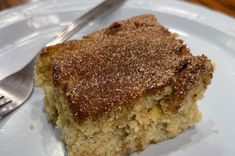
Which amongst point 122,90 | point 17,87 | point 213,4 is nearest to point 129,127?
point 122,90

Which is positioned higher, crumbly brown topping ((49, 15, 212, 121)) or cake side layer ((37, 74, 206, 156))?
crumbly brown topping ((49, 15, 212, 121))

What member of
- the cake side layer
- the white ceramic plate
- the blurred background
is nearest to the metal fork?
the white ceramic plate

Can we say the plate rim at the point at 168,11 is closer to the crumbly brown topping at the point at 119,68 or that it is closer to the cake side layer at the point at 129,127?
the crumbly brown topping at the point at 119,68

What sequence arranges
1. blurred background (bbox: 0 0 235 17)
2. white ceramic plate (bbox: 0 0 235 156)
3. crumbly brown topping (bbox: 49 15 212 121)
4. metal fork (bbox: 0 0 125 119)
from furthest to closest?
1. blurred background (bbox: 0 0 235 17)
2. metal fork (bbox: 0 0 125 119)
3. white ceramic plate (bbox: 0 0 235 156)
4. crumbly brown topping (bbox: 49 15 212 121)

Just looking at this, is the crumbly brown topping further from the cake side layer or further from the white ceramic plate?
the white ceramic plate

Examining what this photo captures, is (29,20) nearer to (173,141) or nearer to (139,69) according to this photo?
(139,69)

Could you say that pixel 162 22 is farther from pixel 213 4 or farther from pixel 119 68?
pixel 119 68
